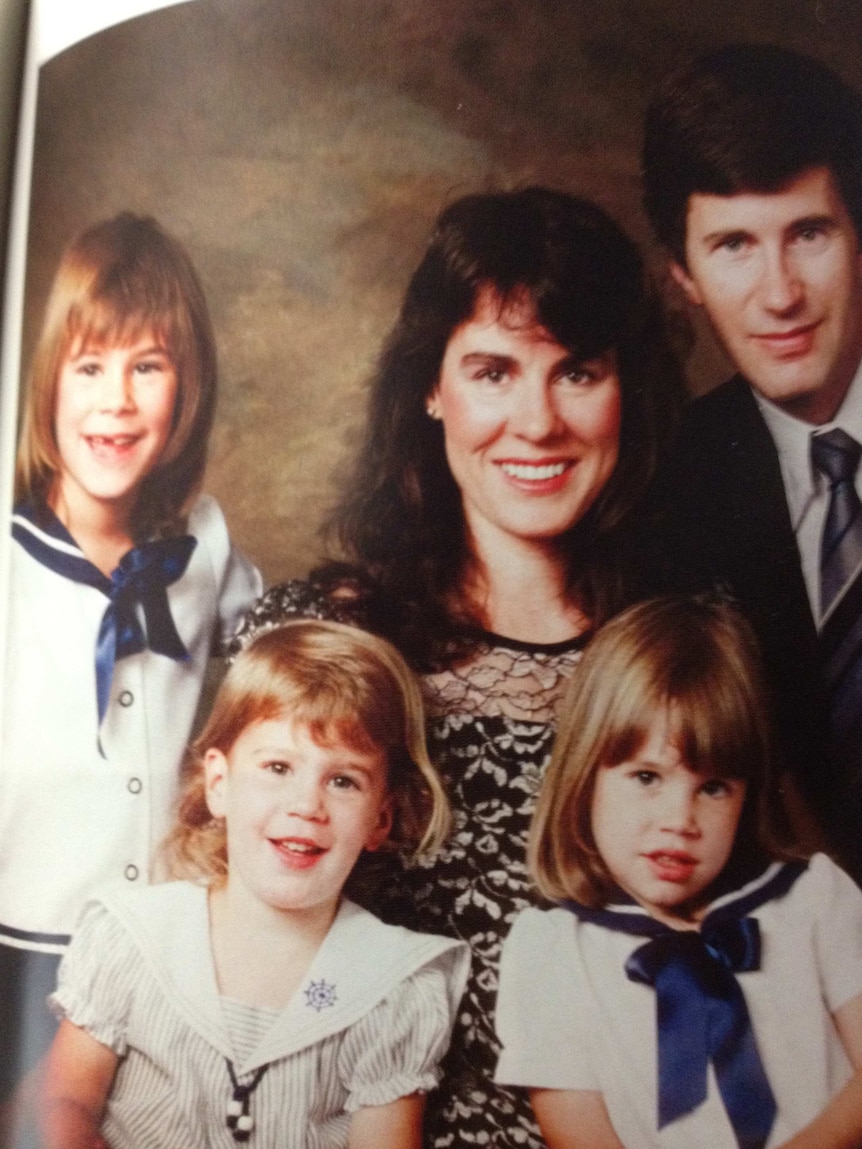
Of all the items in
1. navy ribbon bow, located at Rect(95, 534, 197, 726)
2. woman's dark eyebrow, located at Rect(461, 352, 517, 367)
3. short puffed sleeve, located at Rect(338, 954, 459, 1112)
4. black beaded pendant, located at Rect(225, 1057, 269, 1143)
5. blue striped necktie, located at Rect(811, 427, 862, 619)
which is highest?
woman's dark eyebrow, located at Rect(461, 352, 517, 367)

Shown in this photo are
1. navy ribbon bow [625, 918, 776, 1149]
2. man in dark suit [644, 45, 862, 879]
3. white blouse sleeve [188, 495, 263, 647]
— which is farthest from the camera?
white blouse sleeve [188, 495, 263, 647]

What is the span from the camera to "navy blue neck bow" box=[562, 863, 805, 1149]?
50.1 inches

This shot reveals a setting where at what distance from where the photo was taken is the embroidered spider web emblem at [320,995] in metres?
1.37

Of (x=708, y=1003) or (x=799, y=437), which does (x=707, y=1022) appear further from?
(x=799, y=437)

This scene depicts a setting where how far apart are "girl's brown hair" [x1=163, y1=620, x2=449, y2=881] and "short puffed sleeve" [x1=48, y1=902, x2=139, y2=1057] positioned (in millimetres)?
111

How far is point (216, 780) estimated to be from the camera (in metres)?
1.45

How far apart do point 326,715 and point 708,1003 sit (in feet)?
1.75

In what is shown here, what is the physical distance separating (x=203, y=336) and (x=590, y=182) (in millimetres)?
534

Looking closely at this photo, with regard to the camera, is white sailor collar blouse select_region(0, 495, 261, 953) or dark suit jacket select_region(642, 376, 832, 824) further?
white sailor collar blouse select_region(0, 495, 261, 953)

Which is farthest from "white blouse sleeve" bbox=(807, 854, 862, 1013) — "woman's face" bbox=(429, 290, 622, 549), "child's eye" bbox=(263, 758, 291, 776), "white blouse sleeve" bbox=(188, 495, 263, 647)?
"white blouse sleeve" bbox=(188, 495, 263, 647)

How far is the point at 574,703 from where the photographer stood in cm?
139

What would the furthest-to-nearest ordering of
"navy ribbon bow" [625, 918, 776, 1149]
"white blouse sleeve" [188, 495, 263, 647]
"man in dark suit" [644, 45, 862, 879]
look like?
"white blouse sleeve" [188, 495, 263, 647]
"man in dark suit" [644, 45, 862, 879]
"navy ribbon bow" [625, 918, 776, 1149]

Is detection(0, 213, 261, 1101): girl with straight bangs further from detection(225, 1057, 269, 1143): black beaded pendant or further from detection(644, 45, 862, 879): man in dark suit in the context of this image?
detection(644, 45, 862, 879): man in dark suit

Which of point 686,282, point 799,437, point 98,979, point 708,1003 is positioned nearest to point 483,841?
point 708,1003
